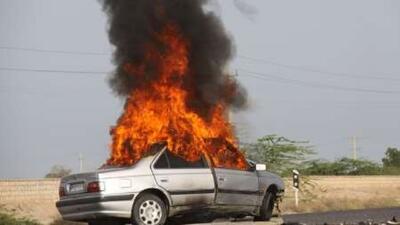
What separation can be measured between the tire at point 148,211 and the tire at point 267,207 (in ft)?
7.81

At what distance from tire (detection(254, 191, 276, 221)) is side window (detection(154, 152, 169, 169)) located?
7.68ft

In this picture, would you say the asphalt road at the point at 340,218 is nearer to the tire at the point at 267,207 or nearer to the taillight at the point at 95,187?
the tire at the point at 267,207

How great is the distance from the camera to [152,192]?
12.0 meters

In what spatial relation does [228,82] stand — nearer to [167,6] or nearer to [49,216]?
[167,6]

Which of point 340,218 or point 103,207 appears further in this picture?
point 340,218

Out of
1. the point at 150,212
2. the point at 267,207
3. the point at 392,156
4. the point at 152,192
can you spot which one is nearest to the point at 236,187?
the point at 267,207

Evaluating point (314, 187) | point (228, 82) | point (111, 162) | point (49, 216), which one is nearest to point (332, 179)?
point (314, 187)

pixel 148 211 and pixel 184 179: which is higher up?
pixel 184 179

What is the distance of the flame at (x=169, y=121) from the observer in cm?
1304

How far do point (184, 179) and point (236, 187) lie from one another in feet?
3.91

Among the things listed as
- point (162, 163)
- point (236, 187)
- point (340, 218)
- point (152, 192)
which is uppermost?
point (162, 163)

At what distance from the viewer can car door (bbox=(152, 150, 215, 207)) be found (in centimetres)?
1205

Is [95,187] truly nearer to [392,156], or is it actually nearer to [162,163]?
[162,163]

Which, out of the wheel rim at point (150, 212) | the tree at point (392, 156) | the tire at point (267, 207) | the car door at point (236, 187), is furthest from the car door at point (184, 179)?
the tree at point (392, 156)
